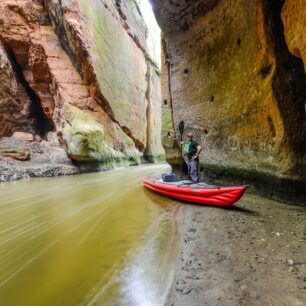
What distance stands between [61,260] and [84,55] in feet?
57.4

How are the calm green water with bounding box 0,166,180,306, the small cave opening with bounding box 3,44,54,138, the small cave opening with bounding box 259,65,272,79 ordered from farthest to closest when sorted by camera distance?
1. the small cave opening with bounding box 3,44,54,138
2. the small cave opening with bounding box 259,65,272,79
3. the calm green water with bounding box 0,166,180,306

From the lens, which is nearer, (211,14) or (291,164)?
(291,164)

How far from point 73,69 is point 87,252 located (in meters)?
18.4

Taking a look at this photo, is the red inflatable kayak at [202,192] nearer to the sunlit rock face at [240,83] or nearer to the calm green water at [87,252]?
the calm green water at [87,252]

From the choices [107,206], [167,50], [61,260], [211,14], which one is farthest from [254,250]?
[167,50]

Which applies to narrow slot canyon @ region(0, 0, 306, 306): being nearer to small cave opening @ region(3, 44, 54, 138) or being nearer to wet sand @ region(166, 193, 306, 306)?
wet sand @ region(166, 193, 306, 306)

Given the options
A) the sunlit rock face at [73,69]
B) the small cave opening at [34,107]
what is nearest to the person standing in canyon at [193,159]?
the sunlit rock face at [73,69]

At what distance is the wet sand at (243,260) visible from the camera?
2523 millimetres

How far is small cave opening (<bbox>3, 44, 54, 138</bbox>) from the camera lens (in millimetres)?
20125

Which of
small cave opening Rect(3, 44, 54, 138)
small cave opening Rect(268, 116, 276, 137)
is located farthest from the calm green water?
small cave opening Rect(3, 44, 54, 138)

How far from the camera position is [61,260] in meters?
3.60

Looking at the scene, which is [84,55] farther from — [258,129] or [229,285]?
[229,285]

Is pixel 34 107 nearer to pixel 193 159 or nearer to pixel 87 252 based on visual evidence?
pixel 193 159

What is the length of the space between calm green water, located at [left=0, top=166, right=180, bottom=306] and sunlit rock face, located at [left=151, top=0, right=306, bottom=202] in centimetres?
262
